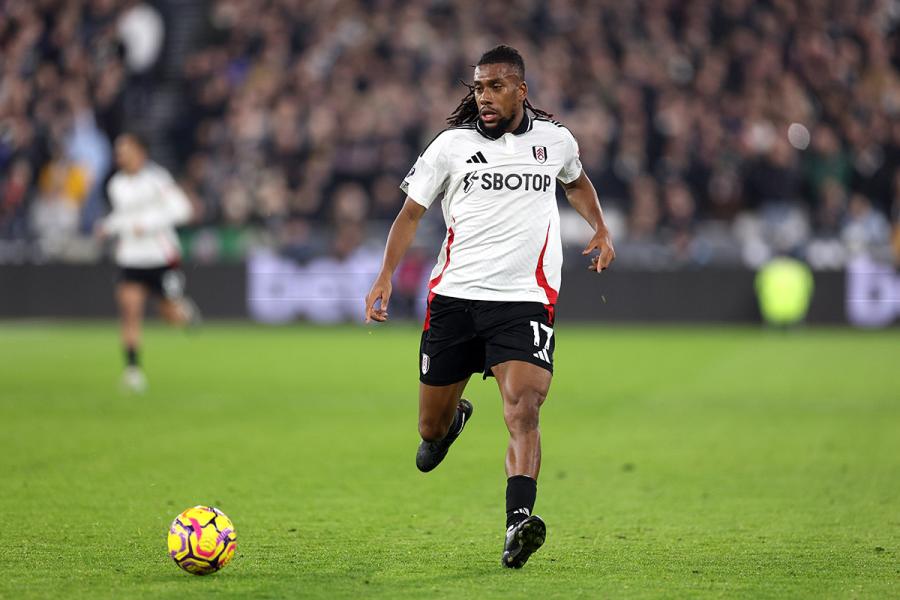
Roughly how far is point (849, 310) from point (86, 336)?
12.5 metres

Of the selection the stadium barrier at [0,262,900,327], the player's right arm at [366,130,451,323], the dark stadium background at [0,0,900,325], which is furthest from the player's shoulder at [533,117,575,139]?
the stadium barrier at [0,262,900,327]

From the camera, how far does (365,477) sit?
8734 millimetres

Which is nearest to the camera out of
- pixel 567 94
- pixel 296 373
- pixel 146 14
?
pixel 296 373

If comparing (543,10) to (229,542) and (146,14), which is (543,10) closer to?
(146,14)

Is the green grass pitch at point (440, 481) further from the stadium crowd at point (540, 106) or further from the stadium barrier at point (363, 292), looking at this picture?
the stadium crowd at point (540, 106)

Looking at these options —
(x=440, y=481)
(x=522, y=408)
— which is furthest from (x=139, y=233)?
(x=522, y=408)

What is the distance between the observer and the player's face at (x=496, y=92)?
6293 millimetres

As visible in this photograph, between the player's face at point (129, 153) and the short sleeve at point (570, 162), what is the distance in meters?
8.00

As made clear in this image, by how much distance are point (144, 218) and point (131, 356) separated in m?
1.46

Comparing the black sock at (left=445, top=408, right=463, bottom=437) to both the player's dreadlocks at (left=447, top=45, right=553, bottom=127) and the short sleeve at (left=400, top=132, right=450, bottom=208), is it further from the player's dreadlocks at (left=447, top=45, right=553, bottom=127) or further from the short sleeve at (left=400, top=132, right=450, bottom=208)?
the player's dreadlocks at (left=447, top=45, right=553, bottom=127)

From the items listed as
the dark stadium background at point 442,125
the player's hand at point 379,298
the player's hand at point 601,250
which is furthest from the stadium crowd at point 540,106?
the player's hand at point 379,298

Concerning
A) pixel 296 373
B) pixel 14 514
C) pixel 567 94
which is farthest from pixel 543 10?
pixel 14 514

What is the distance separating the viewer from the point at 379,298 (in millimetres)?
6348

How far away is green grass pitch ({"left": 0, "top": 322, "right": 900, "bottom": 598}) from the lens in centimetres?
574
